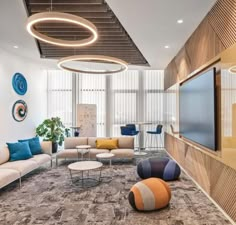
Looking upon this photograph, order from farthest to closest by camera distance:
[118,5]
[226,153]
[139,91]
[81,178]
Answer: [139,91] < [81,178] < [118,5] < [226,153]

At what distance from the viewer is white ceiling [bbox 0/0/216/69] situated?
3.93m

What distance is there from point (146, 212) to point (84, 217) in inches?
38.1

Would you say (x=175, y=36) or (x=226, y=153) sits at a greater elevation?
(x=175, y=36)

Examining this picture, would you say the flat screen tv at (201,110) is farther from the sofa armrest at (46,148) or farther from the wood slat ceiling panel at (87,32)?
the sofa armrest at (46,148)

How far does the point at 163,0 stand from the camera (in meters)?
3.75

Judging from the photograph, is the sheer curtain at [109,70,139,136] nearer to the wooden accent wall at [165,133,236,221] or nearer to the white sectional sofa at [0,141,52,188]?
the white sectional sofa at [0,141,52,188]

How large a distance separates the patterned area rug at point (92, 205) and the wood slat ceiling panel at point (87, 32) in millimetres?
3706

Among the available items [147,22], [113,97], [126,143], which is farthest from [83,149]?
[147,22]

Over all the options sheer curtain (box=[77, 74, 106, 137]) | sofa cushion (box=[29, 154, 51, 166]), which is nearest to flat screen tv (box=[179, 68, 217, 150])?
sofa cushion (box=[29, 154, 51, 166])

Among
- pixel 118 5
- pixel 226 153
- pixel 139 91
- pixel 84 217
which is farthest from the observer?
pixel 139 91

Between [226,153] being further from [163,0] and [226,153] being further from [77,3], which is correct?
[77,3]

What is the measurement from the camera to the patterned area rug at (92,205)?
3.28 metres

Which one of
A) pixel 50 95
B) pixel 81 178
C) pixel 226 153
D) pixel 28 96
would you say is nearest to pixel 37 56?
pixel 28 96

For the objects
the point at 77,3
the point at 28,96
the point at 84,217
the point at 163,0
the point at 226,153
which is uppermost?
the point at 77,3
